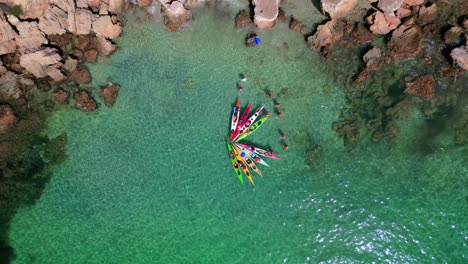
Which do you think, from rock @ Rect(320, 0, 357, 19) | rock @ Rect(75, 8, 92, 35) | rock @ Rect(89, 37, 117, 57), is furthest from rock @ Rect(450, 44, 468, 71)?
rock @ Rect(75, 8, 92, 35)

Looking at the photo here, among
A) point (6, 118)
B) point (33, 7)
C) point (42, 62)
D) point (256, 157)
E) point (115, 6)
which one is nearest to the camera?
point (256, 157)

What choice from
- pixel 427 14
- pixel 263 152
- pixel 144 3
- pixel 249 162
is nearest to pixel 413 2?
pixel 427 14

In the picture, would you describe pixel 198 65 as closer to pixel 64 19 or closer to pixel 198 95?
pixel 198 95

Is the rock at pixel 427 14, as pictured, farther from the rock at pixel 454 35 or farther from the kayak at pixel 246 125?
the kayak at pixel 246 125

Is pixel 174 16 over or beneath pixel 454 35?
beneath

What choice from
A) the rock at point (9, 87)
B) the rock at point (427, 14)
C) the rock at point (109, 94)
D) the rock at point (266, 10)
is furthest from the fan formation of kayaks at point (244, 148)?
the rock at point (9, 87)

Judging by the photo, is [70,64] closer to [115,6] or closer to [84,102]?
[84,102]

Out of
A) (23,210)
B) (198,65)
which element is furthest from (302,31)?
(23,210)
